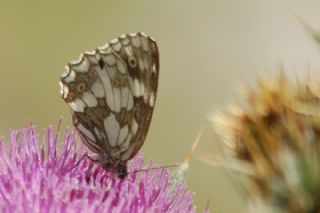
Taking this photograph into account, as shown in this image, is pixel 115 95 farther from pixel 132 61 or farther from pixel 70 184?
pixel 70 184

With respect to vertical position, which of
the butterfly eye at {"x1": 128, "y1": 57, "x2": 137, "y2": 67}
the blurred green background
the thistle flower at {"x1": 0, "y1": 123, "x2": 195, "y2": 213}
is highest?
the butterfly eye at {"x1": 128, "y1": 57, "x2": 137, "y2": 67}

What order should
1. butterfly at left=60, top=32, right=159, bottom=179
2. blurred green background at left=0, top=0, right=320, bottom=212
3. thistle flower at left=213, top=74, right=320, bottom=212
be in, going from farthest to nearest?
blurred green background at left=0, top=0, right=320, bottom=212
thistle flower at left=213, top=74, right=320, bottom=212
butterfly at left=60, top=32, right=159, bottom=179

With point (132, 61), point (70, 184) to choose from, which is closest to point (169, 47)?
point (132, 61)

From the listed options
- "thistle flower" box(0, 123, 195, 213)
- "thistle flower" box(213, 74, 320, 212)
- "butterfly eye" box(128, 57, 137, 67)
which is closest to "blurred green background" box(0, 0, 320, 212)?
"thistle flower" box(213, 74, 320, 212)

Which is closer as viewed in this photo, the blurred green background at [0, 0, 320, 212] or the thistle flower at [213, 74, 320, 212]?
the thistle flower at [213, 74, 320, 212]

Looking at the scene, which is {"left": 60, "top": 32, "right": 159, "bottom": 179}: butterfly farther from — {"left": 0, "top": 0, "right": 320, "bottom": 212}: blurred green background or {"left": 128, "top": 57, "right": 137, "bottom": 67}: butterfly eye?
{"left": 0, "top": 0, "right": 320, "bottom": 212}: blurred green background

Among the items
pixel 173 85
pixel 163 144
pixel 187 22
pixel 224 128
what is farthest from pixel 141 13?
pixel 224 128

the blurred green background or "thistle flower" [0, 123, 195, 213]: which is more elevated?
"thistle flower" [0, 123, 195, 213]
